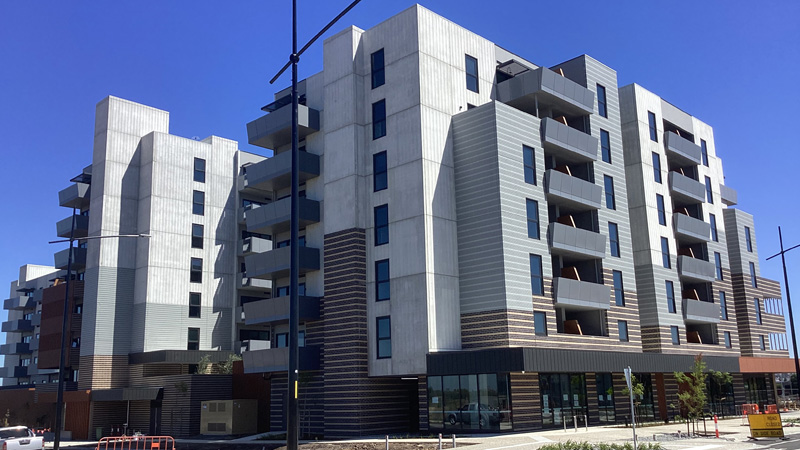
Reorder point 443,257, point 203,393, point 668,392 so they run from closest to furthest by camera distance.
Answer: point 443,257 → point 668,392 → point 203,393

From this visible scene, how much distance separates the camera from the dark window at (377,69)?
4312cm

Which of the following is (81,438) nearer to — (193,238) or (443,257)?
(193,238)

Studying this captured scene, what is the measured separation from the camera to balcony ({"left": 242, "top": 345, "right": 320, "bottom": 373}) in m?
42.4

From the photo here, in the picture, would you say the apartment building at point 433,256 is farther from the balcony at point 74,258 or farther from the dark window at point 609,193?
the balcony at point 74,258

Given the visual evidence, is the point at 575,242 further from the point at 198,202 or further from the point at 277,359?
the point at 198,202

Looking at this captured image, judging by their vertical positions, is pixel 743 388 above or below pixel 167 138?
below

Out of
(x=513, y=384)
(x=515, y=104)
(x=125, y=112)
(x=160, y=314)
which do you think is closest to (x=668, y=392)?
(x=513, y=384)

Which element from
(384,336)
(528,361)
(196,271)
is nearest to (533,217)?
(528,361)

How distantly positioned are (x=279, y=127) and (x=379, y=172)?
10250 mm

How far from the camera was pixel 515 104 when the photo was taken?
4588 centimetres

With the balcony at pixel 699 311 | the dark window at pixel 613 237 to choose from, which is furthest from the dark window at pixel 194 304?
the balcony at pixel 699 311

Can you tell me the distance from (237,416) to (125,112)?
2879 cm

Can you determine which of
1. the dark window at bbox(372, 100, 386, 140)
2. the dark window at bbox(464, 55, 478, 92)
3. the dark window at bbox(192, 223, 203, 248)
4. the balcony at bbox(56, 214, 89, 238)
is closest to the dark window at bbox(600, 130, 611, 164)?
the dark window at bbox(464, 55, 478, 92)

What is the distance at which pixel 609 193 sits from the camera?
156 feet
